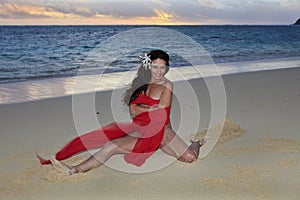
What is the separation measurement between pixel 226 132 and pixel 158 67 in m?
1.71

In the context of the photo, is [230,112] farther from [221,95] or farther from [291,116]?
[221,95]

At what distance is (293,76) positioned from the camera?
11445mm

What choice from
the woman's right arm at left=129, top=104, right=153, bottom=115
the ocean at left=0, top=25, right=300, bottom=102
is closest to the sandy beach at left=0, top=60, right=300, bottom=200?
the woman's right arm at left=129, top=104, right=153, bottom=115

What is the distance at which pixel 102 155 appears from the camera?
4137 millimetres

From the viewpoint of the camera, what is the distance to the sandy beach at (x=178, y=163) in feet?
12.1

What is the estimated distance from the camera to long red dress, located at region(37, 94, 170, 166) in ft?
14.3

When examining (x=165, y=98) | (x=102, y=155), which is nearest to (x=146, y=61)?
(x=165, y=98)

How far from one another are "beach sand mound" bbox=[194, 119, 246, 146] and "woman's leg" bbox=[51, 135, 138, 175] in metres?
1.35

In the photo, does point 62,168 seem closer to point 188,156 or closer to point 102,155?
point 102,155

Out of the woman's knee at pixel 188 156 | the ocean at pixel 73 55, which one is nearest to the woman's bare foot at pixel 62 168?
the woman's knee at pixel 188 156

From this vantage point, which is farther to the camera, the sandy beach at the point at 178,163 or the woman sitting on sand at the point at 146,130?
the woman sitting on sand at the point at 146,130

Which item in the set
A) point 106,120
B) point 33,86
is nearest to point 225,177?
point 106,120

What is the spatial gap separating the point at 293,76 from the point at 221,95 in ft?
12.4

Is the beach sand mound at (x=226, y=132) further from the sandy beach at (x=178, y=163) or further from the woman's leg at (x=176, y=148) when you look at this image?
the woman's leg at (x=176, y=148)
